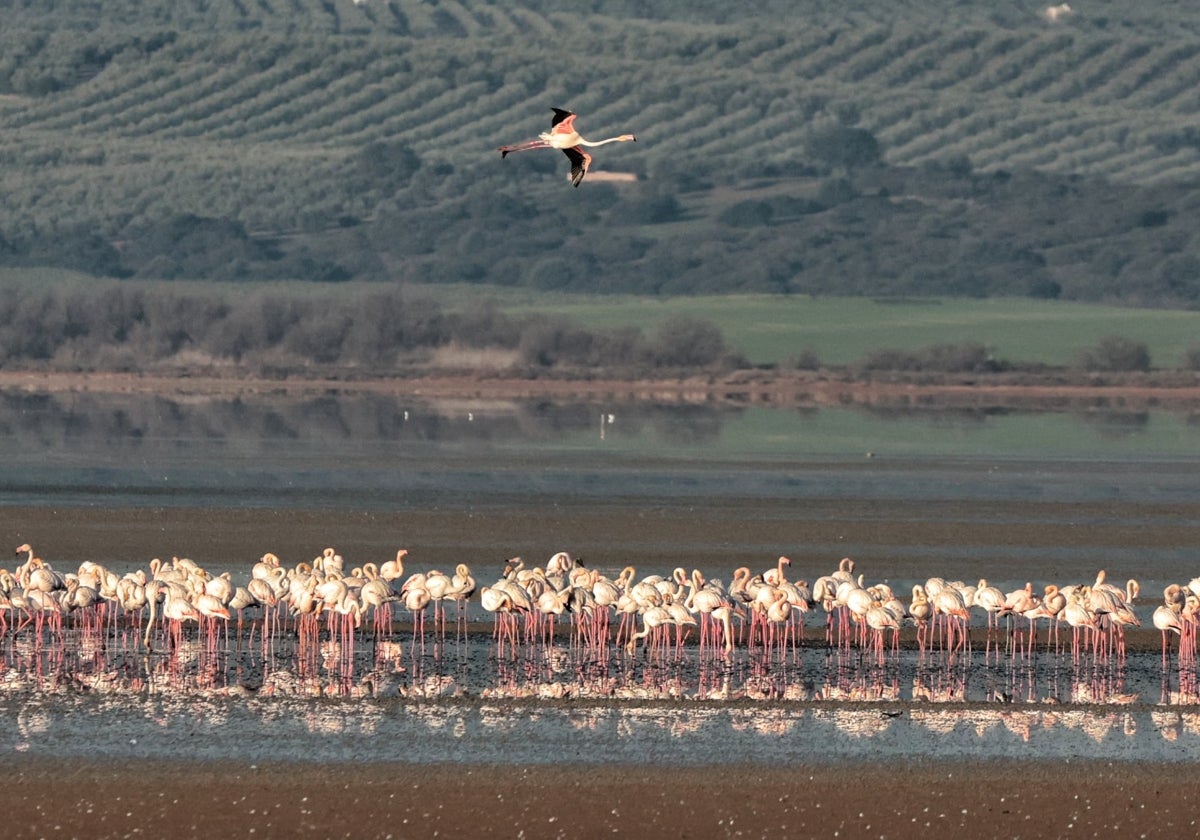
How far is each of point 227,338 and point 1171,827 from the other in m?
83.5

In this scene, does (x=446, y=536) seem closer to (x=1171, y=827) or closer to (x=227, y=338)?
(x=1171, y=827)

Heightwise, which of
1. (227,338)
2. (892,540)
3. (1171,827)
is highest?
(227,338)

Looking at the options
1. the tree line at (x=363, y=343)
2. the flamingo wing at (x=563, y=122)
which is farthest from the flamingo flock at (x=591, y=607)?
the tree line at (x=363, y=343)

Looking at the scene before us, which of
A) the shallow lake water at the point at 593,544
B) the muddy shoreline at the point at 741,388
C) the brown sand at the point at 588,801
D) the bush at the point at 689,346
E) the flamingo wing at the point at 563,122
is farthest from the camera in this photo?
the bush at the point at 689,346

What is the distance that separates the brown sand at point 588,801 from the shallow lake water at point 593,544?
1.91 ft

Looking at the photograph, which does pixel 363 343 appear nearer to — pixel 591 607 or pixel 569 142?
pixel 591 607

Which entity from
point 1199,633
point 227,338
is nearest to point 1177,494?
point 1199,633

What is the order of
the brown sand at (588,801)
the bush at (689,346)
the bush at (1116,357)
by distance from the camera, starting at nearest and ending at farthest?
the brown sand at (588,801) < the bush at (689,346) < the bush at (1116,357)

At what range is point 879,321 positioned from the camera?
127875mm

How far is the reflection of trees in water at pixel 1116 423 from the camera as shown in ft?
198

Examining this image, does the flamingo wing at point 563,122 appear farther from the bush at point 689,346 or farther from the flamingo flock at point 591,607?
the bush at point 689,346

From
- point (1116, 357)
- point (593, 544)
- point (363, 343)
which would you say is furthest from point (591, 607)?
point (1116, 357)

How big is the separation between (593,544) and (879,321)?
97491 mm

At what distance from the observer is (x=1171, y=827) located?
16391 millimetres
